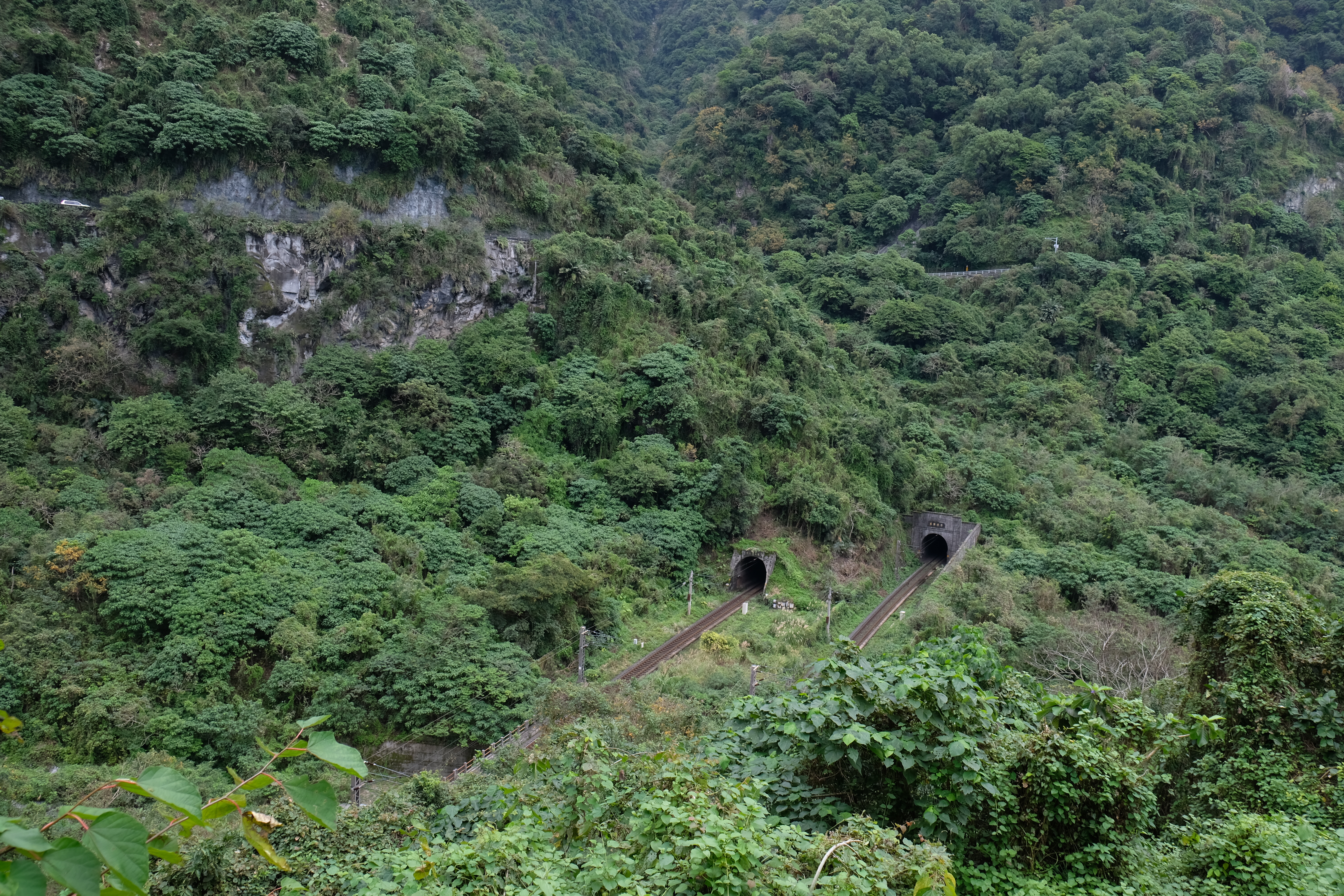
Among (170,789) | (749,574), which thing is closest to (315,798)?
(170,789)

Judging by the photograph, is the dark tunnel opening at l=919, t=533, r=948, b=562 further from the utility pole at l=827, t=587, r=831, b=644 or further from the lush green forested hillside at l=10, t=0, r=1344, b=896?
the utility pole at l=827, t=587, r=831, b=644

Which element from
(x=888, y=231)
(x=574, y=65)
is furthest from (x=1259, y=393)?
(x=574, y=65)

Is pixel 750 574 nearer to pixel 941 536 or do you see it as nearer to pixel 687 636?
pixel 687 636

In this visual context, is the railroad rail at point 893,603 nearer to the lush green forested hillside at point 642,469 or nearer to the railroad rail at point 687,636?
the lush green forested hillside at point 642,469

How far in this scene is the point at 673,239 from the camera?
1374 inches

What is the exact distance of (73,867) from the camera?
5.09 ft

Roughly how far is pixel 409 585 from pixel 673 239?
20834 mm

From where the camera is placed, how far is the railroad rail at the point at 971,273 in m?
49.6

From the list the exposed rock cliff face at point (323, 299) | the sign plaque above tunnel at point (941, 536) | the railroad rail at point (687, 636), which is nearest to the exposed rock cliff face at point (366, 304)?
the exposed rock cliff face at point (323, 299)

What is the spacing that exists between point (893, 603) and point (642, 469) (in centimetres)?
1041

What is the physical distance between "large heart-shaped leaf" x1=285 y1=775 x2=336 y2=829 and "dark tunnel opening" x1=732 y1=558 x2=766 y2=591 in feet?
83.1

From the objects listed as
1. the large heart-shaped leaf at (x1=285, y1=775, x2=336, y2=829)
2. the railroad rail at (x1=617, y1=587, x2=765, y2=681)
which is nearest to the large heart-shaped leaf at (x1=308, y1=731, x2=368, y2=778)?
the large heart-shaped leaf at (x1=285, y1=775, x2=336, y2=829)

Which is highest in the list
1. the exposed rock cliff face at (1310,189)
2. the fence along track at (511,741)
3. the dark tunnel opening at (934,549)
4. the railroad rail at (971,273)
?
the exposed rock cliff face at (1310,189)

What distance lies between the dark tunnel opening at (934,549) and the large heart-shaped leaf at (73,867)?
34747 mm
